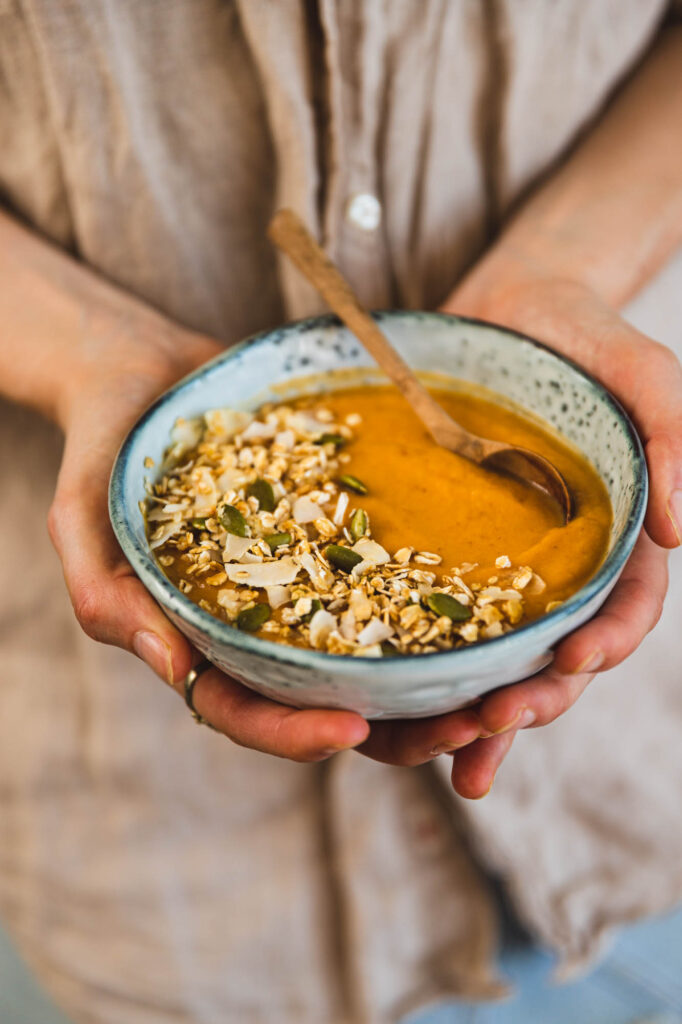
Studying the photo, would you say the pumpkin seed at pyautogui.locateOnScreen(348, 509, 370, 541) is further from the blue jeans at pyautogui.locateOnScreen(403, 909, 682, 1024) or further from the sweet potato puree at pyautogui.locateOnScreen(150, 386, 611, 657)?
the blue jeans at pyautogui.locateOnScreen(403, 909, 682, 1024)

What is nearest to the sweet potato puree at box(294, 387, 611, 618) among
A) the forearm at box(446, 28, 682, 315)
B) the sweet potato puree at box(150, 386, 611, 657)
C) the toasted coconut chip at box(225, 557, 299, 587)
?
the sweet potato puree at box(150, 386, 611, 657)

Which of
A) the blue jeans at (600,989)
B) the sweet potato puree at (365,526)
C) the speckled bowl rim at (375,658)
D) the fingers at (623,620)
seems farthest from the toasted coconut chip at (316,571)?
the blue jeans at (600,989)

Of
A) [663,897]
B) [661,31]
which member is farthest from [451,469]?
[663,897]

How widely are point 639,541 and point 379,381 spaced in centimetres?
37

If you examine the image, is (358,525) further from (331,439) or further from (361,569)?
(331,439)

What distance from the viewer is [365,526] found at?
2.79 ft

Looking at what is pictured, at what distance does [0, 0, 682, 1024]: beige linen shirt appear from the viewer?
1049mm

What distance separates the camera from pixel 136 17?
1012mm

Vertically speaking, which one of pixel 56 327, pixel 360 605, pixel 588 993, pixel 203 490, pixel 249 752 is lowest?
pixel 588 993

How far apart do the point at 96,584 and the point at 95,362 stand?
379 mm

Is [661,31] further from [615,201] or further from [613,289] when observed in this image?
[613,289]

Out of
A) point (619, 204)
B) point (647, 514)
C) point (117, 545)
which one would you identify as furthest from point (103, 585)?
point (619, 204)

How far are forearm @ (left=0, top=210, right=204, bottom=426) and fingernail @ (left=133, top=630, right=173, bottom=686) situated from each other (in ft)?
1.36

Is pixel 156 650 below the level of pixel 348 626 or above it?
below
